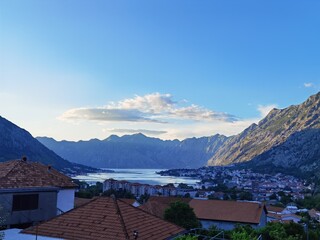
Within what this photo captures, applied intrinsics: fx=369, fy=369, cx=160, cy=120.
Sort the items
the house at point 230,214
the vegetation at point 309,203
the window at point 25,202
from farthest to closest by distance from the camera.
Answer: the vegetation at point 309,203, the house at point 230,214, the window at point 25,202

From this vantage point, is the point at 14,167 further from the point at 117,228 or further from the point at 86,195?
the point at 86,195

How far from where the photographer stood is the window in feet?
68.4

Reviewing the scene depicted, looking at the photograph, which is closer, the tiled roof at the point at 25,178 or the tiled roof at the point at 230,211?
the tiled roof at the point at 25,178

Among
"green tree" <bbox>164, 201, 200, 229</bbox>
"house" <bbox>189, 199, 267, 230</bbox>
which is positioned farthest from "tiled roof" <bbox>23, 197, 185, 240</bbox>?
"house" <bbox>189, 199, 267, 230</bbox>

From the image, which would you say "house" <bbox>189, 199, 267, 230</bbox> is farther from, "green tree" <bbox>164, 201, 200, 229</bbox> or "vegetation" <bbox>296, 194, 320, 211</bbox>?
"vegetation" <bbox>296, 194, 320, 211</bbox>

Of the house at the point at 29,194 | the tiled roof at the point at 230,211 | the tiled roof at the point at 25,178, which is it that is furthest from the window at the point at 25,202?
the tiled roof at the point at 230,211

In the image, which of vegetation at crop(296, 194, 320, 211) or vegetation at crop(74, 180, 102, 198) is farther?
vegetation at crop(296, 194, 320, 211)

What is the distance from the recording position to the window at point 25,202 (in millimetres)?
20862

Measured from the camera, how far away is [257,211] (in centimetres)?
4741

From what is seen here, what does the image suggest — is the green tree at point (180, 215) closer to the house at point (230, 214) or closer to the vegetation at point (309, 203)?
the house at point (230, 214)

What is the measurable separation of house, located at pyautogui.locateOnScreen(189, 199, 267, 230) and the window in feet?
98.6

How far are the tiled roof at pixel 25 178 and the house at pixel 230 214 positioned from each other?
27.7 metres

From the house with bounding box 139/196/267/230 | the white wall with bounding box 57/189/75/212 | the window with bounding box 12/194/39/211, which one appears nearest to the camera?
the window with bounding box 12/194/39/211

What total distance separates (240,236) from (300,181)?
19027 cm
